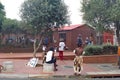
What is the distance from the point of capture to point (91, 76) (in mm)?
19828

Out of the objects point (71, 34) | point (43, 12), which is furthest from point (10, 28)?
point (43, 12)

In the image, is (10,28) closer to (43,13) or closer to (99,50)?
Answer: (99,50)

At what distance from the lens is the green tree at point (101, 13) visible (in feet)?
76.8

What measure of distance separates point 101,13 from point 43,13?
420 centimetres

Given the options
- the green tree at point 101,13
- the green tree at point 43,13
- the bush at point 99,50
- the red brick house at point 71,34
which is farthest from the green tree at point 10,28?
the green tree at point 43,13

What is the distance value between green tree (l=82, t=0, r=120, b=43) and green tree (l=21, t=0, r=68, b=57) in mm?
2305

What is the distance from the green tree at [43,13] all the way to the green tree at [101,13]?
90.7 inches

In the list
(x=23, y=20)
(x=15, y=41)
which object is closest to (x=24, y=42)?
(x=15, y=41)

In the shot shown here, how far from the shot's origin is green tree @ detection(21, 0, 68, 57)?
74.5ft

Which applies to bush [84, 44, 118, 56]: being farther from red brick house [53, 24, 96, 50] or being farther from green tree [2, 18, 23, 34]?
green tree [2, 18, 23, 34]

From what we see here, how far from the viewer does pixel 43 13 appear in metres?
22.6

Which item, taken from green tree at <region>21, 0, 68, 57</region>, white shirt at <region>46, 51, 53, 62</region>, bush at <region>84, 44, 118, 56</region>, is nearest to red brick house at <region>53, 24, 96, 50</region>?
bush at <region>84, 44, 118, 56</region>

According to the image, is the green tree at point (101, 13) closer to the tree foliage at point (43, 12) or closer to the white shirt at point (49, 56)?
the tree foliage at point (43, 12)

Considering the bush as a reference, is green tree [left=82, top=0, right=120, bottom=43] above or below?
above
